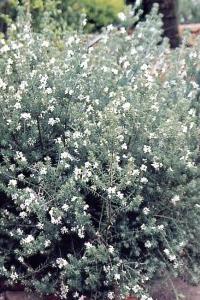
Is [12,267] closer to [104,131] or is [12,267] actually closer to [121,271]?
[121,271]

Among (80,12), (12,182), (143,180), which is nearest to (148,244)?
(143,180)

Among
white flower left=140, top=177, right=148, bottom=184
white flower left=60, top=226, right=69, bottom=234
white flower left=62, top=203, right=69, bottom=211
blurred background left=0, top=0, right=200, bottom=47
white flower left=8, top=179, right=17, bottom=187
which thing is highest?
blurred background left=0, top=0, right=200, bottom=47

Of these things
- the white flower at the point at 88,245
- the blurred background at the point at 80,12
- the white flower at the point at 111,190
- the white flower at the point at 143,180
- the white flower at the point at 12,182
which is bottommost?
the white flower at the point at 88,245

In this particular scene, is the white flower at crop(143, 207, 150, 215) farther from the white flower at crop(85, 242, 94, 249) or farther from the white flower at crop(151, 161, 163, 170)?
the white flower at crop(85, 242, 94, 249)

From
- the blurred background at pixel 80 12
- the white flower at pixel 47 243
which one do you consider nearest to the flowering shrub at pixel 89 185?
the white flower at pixel 47 243

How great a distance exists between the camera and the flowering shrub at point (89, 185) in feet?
10.6

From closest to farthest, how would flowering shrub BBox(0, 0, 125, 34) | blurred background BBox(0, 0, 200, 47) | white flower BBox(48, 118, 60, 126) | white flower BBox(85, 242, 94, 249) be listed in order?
white flower BBox(85, 242, 94, 249) < white flower BBox(48, 118, 60, 126) < blurred background BBox(0, 0, 200, 47) < flowering shrub BBox(0, 0, 125, 34)

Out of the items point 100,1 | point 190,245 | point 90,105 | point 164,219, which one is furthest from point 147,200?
point 100,1

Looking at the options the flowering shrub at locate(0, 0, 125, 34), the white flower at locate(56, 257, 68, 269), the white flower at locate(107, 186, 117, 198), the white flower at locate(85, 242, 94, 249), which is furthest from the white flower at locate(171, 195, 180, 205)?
the flowering shrub at locate(0, 0, 125, 34)

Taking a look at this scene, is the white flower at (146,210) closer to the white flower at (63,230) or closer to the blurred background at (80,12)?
the white flower at (63,230)

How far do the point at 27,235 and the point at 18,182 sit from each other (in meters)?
0.28

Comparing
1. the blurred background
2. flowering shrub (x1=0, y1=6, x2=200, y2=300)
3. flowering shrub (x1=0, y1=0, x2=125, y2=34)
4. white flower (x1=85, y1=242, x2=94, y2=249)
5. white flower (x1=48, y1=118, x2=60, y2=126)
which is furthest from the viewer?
flowering shrub (x1=0, y1=0, x2=125, y2=34)

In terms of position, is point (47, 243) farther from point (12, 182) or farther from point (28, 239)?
point (12, 182)

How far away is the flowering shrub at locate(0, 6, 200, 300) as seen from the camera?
3.23 m
